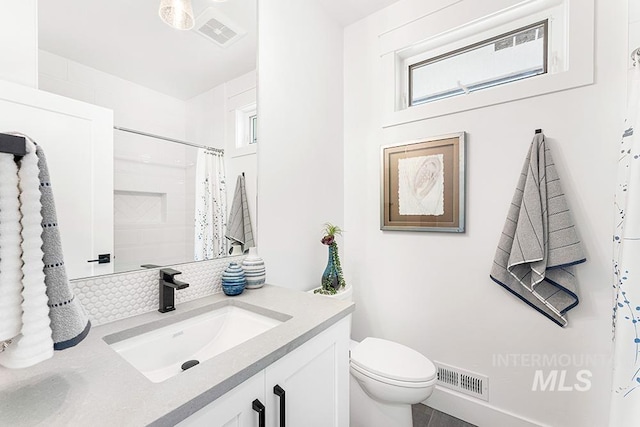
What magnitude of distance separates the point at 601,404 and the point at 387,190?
1.46m

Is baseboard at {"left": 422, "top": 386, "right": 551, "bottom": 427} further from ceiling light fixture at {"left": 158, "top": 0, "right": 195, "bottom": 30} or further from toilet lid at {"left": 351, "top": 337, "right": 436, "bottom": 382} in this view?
ceiling light fixture at {"left": 158, "top": 0, "right": 195, "bottom": 30}

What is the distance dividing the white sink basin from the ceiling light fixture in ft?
3.70

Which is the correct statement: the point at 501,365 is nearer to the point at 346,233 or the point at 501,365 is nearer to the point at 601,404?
the point at 601,404

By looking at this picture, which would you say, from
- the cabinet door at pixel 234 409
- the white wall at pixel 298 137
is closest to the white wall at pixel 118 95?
the white wall at pixel 298 137

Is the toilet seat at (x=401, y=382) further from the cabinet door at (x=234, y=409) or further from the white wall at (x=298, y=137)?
the cabinet door at (x=234, y=409)

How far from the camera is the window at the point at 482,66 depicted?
4.86 ft

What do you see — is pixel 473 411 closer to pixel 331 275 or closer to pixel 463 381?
pixel 463 381

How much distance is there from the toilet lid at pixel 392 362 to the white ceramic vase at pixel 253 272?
0.64m

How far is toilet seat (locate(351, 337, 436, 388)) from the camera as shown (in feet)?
3.95

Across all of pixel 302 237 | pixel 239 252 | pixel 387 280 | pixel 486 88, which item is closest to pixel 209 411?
pixel 239 252

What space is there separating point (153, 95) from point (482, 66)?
181 cm

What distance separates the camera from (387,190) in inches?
71.9

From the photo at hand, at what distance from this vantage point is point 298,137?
163 cm

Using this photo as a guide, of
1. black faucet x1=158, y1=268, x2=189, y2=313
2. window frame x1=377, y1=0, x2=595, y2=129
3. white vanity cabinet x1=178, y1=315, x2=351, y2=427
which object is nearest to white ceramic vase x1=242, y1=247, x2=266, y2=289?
black faucet x1=158, y1=268, x2=189, y2=313
